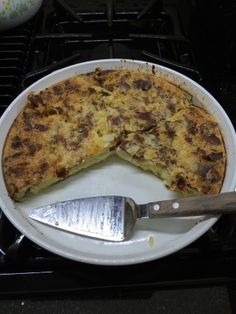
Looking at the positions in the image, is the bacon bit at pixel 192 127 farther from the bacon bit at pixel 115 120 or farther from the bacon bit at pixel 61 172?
the bacon bit at pixel 61 172

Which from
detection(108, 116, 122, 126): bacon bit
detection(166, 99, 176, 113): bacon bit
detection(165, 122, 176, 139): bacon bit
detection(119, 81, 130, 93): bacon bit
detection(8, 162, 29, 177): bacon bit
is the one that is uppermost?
detection(119, 81, 130, 93): bacon bit

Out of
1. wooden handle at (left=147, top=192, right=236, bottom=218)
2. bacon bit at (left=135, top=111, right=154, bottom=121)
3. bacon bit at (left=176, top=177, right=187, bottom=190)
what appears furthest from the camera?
bacon bit at (left=135, top=111, right=154, bottom=121)

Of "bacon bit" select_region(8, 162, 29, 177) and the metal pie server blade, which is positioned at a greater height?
"bacon bit" select_region(8, 162, 29, 177)

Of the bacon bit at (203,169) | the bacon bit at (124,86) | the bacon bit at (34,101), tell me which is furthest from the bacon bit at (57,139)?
the bacon bit at (203,169)

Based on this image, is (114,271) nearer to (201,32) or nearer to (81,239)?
(81,239)

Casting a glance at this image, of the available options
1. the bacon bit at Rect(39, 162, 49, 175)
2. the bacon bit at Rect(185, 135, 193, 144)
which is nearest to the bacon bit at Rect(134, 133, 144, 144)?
the bacon bit at Rect(185, 135, 193, 144)

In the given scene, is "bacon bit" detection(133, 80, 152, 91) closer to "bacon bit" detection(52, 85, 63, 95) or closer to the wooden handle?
"bacon bit" detection(52, 85, 63, 95)

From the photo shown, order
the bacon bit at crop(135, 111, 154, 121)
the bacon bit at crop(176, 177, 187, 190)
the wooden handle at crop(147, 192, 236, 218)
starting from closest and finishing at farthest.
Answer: the wooden handle at crop(147, 192, 236, 218)
the bacon bit at crop(176, 177, 187, 190)
the bacon bit at crop(135, 111, 154, 121)

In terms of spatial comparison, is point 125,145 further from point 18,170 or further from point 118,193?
point 18,170
